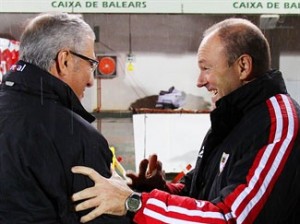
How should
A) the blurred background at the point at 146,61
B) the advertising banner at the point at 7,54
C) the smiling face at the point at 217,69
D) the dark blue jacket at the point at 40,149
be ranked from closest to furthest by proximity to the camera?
1. the dark blue jacket at the point at 40,149
2. the smiling face at the point at 217,69
3. the advertising banner at the point at 7,54
4. the blurred background at the point at 146,61

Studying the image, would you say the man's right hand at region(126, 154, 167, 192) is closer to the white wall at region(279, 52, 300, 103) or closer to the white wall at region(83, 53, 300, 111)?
the white wall at region(279, 52, 300, 103)

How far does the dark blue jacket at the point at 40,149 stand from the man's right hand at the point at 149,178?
2.63 ft

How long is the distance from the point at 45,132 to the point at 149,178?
3.13ft

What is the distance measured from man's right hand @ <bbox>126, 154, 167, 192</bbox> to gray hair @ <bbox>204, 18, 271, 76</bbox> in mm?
714

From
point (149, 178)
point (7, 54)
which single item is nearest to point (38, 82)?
point (149, 178)

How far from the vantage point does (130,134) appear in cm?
573

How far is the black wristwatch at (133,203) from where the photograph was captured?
1473mm

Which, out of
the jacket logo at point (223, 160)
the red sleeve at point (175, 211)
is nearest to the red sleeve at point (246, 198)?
the red sleeve at point (175, 211)

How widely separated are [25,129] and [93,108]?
15.7 feet
